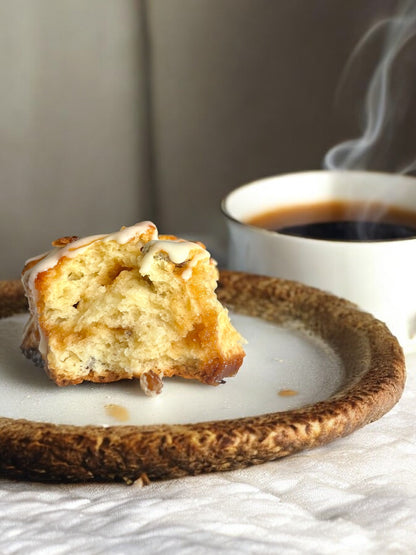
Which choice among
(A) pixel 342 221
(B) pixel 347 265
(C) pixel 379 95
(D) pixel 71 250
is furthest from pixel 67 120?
(D) pixel 71 250

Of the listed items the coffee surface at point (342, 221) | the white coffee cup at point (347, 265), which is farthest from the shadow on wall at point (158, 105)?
the white coffee cup at point (347, 265)

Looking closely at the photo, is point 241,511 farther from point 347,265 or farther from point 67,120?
point 67,120

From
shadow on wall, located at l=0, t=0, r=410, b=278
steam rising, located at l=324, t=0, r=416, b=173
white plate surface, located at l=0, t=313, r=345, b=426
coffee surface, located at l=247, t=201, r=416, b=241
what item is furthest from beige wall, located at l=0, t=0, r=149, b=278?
white plate surface, located at l=0, t=313, r=345, b=426

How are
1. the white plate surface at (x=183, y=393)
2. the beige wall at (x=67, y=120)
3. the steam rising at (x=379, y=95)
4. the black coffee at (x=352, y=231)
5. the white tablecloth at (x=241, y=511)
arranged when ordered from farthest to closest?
the beige wall at (x=67, y=120) → the steam rising at (x=379, y=95) → the black coffee at (x=352, y=231) → the white plate surface at (x=183, y=393) → the white tablecloth at (x=241, y=511)

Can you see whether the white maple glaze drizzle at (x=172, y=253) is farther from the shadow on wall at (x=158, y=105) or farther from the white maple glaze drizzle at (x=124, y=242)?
the shadow on wall at (x=158, y=105)

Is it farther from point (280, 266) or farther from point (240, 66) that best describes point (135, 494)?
point (240, 66)

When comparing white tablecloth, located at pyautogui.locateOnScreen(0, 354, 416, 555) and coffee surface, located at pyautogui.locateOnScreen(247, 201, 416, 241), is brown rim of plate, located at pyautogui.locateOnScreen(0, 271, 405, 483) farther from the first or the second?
coffee surface, located at pyautogui.locateOnScreen(247, 201, 416, 241)
